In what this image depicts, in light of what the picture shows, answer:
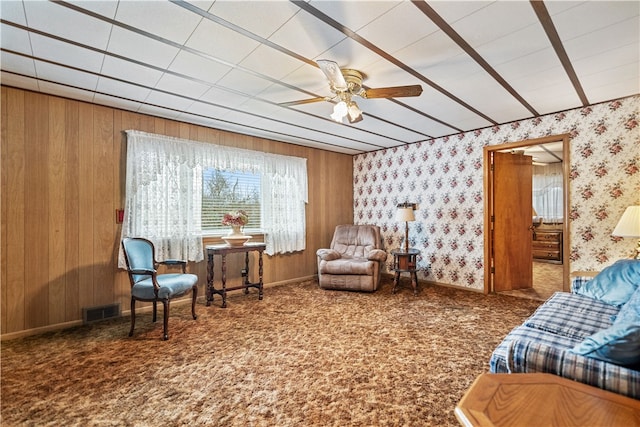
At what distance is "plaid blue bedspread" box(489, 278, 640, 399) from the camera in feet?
3.84

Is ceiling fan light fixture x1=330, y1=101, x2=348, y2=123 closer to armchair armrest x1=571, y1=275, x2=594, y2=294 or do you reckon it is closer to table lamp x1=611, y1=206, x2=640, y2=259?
armchair armrest x1=571, y1=275, x2=594, y2=294

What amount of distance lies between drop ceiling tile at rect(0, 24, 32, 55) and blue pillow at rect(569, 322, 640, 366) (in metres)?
3.71

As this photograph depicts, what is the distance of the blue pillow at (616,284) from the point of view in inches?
89.0

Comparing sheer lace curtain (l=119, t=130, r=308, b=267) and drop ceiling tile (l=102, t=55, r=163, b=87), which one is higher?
drop ceiling tile (l=102, t=55, r=163, b=87)

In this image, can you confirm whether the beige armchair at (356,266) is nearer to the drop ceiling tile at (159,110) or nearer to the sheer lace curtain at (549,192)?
the drop ceiling tile at (159,110)

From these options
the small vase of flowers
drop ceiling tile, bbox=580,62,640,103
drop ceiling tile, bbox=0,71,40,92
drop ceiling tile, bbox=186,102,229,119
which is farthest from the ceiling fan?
drop ceiling tile, bbox=0,71,40,92

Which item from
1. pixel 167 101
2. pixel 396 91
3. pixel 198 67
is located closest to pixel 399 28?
pixel 396 91

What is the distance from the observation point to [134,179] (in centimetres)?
347

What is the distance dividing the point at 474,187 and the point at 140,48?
4.36m

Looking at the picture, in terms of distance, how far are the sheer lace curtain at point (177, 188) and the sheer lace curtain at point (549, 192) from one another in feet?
21.9

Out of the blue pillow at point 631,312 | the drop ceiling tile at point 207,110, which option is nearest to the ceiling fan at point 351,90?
the drop ceiling tile at point 207,110

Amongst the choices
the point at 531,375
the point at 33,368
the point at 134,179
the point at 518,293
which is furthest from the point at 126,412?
the point at 518,293

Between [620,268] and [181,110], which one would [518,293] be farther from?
[181,110]

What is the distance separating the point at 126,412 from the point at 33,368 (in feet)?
3.77
